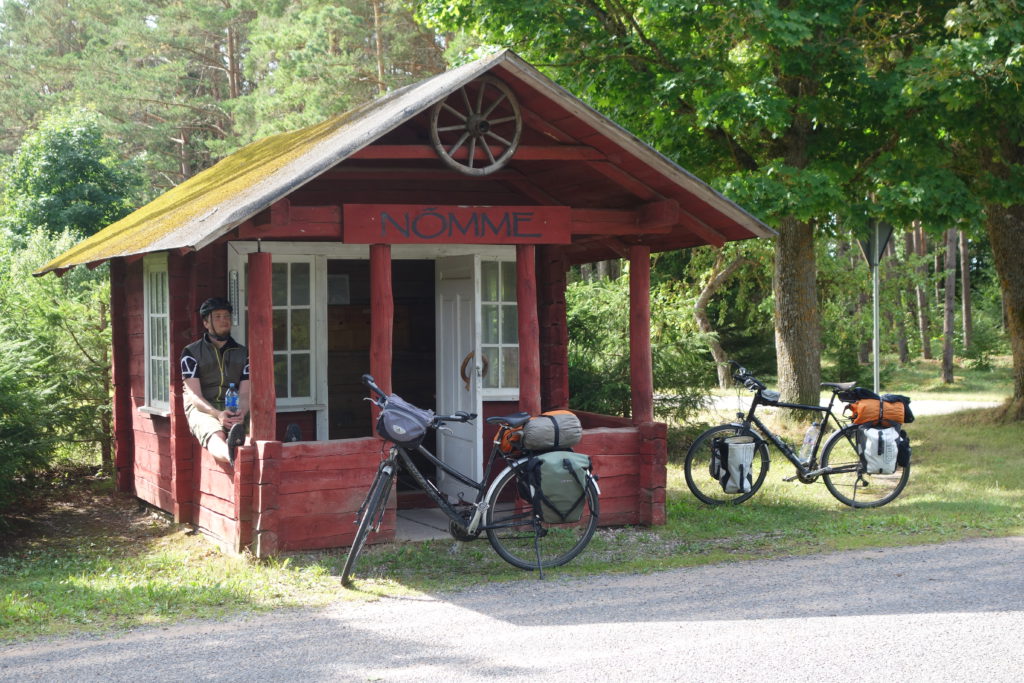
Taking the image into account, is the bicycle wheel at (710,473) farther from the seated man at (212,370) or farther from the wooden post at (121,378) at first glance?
the wooden post at (121,378)

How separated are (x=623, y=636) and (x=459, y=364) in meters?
4.25

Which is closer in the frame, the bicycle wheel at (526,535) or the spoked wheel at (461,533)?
the bicycle wheel at (526,535)

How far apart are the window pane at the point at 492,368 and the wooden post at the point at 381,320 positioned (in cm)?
169

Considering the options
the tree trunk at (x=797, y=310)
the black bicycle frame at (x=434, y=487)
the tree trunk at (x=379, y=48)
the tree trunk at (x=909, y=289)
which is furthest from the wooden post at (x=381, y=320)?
the tree trunk at (x=909, y=289)

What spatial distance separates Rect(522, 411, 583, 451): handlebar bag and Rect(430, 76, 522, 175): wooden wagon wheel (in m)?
2.02

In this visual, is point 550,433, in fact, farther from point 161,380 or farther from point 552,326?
point 161,380

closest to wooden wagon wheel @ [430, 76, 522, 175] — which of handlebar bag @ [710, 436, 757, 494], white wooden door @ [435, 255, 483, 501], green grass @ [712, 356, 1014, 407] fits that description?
white wooden door @ [435, 255, 483, 501]

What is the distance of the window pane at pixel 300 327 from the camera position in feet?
30.0

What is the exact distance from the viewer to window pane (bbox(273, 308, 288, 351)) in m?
9.07

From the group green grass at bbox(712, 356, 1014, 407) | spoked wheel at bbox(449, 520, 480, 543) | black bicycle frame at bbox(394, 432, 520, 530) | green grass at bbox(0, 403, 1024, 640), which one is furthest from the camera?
green grass at bbox(712, 356, 1014, 407)

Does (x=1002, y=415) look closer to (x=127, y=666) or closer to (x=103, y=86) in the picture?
(x=127, y=666)

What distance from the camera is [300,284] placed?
9164mm

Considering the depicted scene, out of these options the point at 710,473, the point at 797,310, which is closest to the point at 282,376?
the point at 710,473

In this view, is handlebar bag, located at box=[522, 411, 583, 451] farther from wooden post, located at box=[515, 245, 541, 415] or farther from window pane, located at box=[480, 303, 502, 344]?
window pane, located at box=[480, 303, 502, 344]
